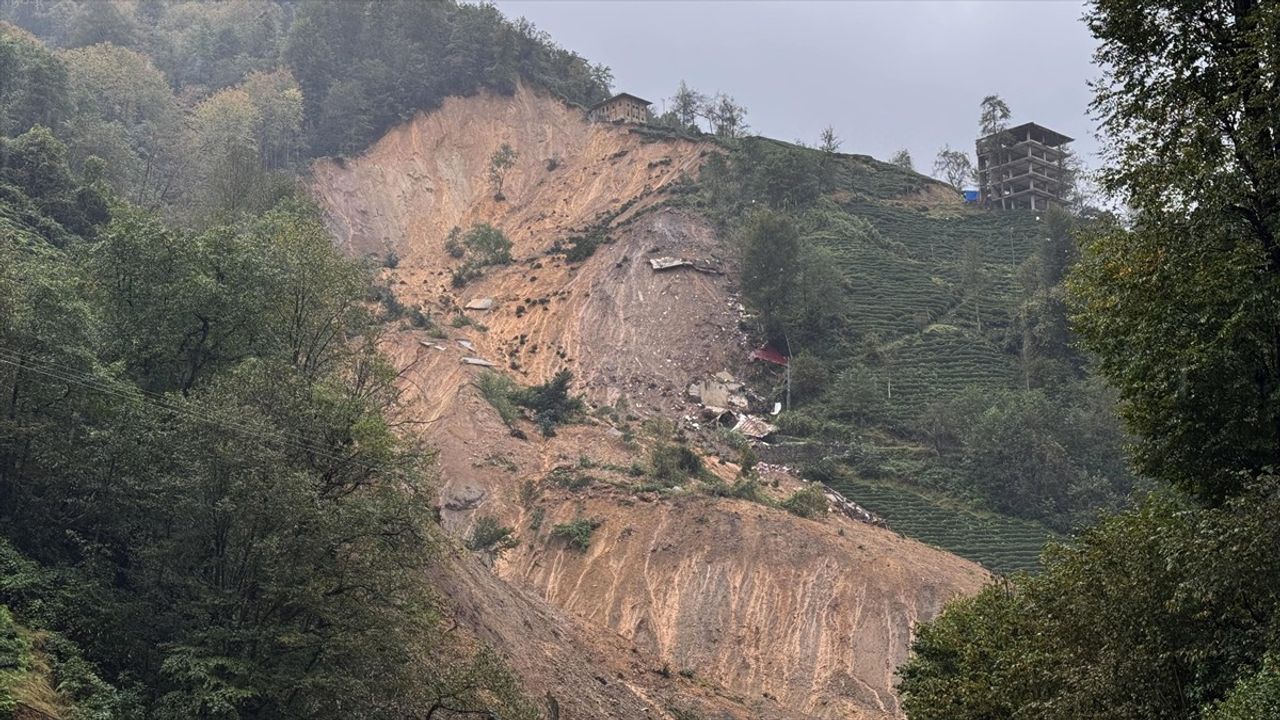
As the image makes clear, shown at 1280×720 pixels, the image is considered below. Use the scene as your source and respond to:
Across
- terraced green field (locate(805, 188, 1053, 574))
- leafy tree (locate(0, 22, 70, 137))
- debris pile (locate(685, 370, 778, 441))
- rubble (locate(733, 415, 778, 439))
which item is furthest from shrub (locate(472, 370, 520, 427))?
leafy tree (locate(0, 22, 70, 137))

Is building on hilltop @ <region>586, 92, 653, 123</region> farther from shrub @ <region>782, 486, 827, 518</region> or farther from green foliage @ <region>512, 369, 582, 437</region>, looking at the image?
shrub @ <region>782, 486, 827, 518</region>

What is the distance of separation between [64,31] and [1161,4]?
104088 mm

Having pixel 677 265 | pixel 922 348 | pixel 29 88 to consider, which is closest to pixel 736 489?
pixel 922 348

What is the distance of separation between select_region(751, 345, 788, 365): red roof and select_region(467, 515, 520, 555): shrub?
75.1 ft

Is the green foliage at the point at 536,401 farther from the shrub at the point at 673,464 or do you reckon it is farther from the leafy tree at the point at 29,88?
the leafy tree at the point at 29,88

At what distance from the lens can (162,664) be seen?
2081 cm

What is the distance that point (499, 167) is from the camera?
78.2 m

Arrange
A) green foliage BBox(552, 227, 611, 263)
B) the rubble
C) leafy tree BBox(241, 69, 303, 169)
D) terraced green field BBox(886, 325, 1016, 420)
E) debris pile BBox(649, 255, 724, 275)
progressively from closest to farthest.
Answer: the rubble → terraced green field BBox(886, 325, 1016, 420) → debris pile BBox(649, 255, 724, 275) → green foliage BBox(552, 227, 611, 263) → leafy tree BBox(241, 69, 303, 169)

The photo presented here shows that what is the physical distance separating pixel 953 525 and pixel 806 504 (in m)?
7.90

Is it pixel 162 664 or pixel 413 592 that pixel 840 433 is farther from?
pixel 162 664

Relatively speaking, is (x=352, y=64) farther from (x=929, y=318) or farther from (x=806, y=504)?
(x=806, y=504)

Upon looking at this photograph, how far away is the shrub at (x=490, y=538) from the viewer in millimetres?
37719

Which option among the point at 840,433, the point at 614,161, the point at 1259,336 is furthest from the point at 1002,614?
the point at 614,161

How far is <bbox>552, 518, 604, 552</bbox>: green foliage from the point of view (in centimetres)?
3981
